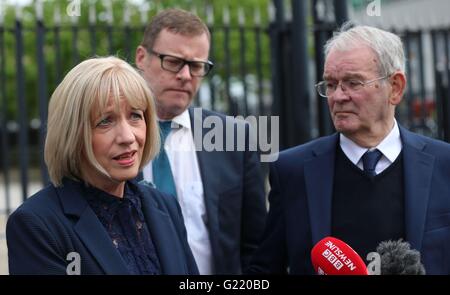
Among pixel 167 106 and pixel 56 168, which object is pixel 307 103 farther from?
pixel 56 168

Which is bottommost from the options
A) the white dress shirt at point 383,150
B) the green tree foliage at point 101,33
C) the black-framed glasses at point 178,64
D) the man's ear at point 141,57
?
the white dress shirt at point 383,150

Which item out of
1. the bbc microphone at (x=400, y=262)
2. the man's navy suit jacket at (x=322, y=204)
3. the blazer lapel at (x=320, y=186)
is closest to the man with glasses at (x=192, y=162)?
the man's navy suit jacket at (x=322, y=204)

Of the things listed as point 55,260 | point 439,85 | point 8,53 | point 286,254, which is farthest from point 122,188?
point 8,53

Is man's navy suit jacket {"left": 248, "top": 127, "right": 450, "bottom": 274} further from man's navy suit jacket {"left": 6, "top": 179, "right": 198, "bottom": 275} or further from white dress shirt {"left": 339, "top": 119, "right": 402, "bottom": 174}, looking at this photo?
man's navy suit jacket {"left": 6, "top": 179, "right": 198, "bottom": 275}

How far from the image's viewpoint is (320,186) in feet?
9.13

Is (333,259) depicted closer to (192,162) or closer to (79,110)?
(79,110)

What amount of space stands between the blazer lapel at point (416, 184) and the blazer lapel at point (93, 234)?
1.07m

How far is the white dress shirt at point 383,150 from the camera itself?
9.07 ft

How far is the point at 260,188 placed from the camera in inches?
133

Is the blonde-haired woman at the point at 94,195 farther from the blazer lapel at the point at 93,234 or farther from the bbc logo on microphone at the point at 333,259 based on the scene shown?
the bbc logo on microphone at the point at 333,259

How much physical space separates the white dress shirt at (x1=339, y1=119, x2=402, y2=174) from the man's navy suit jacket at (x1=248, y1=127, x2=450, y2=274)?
4cm

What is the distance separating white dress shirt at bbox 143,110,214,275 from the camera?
3154mm

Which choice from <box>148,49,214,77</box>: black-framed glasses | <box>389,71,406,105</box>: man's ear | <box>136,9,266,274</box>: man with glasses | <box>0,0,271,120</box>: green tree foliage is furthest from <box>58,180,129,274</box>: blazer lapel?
<box>0,0,271,120</box>: green tree foliage

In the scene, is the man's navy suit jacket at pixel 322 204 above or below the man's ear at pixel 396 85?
below
